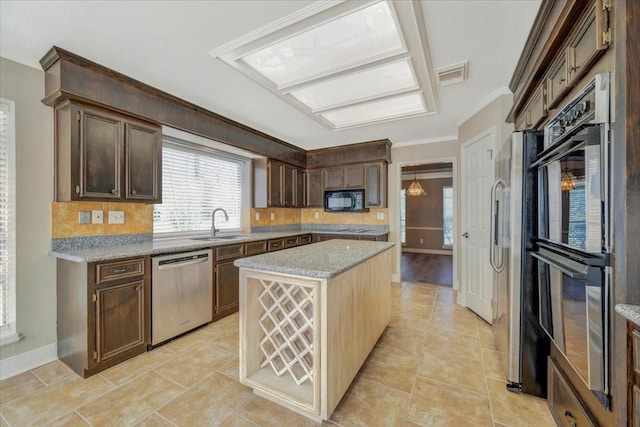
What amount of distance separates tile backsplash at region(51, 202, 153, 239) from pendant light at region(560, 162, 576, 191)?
338cm

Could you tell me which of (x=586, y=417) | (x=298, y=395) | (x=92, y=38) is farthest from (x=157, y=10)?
(x=586, y=417)

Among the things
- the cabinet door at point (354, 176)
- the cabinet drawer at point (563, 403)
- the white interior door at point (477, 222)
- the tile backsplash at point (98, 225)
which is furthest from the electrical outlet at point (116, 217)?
the white interior door at point (477, 222)

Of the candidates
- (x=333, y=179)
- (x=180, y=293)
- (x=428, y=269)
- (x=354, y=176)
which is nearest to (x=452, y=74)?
(x=354, y=176)

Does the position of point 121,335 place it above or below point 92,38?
below

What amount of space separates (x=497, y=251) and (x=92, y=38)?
11.0 feet

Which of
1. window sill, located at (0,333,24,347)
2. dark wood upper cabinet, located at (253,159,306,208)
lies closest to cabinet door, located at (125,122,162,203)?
window sill, located at (0,333,24,347)

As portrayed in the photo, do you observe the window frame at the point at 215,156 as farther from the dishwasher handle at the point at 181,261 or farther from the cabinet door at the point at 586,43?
the cabinet door at the point at 586,43

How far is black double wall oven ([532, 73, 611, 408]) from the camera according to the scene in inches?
38.1

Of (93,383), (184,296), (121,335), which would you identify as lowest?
(93,383)

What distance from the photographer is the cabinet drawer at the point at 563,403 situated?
1.20 meters

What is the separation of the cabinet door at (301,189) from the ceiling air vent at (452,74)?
2.91 metres

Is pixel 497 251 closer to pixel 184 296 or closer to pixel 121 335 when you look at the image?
pixel 184 296

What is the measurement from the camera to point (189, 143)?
129 inches

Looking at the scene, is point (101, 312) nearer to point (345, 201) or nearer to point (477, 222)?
point (345, 201)
